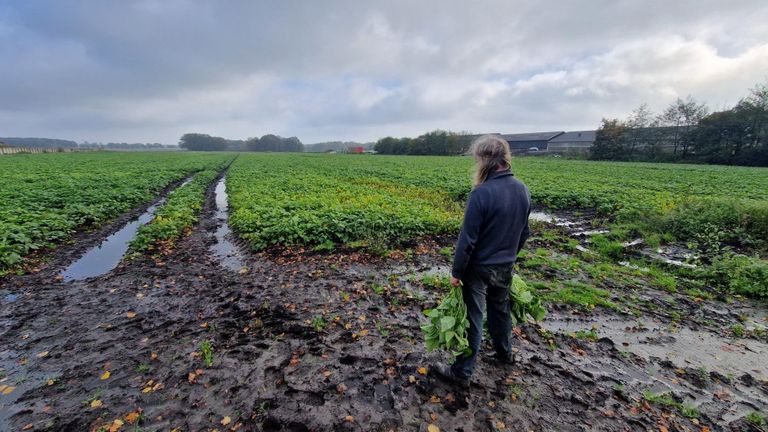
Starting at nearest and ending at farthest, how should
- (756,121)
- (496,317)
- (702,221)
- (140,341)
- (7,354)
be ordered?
1. (496,317)
2. (7,354)
3. (140,341)
4. (702,221)
5. (756,121)

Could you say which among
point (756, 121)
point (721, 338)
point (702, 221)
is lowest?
point (721, 338)

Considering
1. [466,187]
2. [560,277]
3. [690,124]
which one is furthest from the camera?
[690,124]

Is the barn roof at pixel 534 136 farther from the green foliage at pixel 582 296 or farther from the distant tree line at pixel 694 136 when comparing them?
the green foliage at pixel 582 296

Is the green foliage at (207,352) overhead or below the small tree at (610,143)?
below

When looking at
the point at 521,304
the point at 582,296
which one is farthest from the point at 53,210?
the point at 582,296

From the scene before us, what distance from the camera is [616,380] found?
416 cm

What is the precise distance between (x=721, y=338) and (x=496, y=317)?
4.16 metres

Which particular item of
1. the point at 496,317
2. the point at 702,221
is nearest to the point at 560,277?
the point at 496,317

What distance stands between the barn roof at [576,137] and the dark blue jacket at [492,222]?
4352 inches

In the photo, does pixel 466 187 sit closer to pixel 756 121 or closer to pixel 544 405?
pixel 544 405

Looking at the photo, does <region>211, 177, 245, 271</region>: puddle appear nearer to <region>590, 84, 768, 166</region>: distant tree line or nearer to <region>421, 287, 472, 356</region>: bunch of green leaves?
<region>421, 287, 472, 356</region>: bunch of green leaves

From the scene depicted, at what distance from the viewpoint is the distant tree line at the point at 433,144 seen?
9225 cm

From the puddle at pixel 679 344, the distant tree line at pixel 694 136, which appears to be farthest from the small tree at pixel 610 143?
the puddle at pixel 679 344

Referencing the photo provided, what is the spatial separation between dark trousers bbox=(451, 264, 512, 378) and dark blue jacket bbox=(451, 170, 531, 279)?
0.13 m
